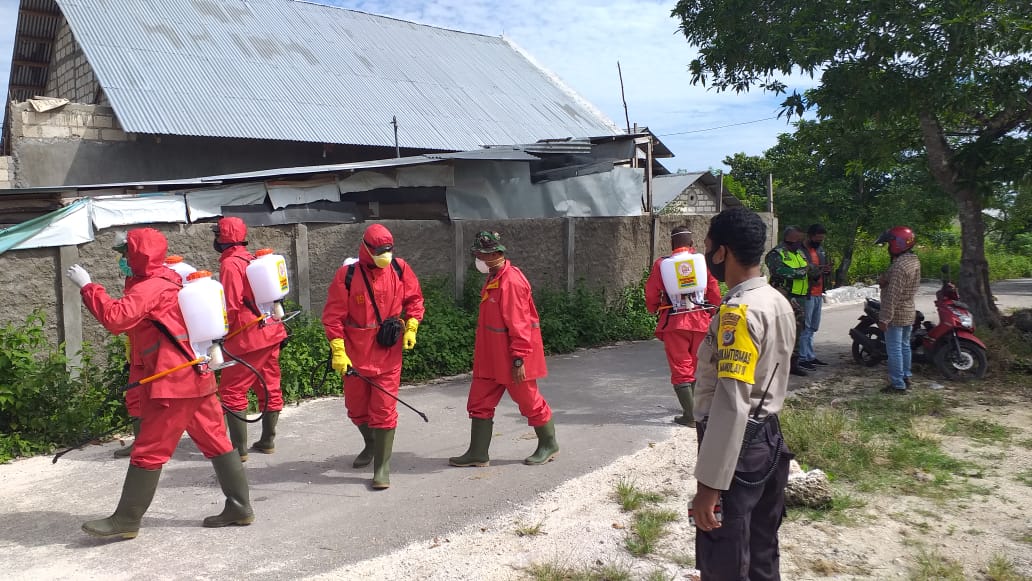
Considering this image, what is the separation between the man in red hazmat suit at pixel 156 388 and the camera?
417cm

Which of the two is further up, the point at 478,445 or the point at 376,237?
the point at 376,237

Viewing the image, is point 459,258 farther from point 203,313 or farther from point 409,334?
point 203,313

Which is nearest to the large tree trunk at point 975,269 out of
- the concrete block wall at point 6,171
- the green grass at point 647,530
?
the green grass at point 647,530

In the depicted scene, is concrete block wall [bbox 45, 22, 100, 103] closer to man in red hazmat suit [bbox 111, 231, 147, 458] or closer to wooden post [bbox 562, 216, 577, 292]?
man in red hazmat suit [bbox 111, 231, 147, 458]

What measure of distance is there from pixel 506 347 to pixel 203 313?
211 cm

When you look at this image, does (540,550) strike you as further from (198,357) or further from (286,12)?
(286,12)

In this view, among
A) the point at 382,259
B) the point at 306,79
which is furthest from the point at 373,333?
the point at 306,79

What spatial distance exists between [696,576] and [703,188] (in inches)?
847

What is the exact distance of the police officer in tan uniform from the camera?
2.68 m

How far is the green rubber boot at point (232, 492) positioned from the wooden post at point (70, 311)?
2.91 meters

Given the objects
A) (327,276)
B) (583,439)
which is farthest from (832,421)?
(327,276)

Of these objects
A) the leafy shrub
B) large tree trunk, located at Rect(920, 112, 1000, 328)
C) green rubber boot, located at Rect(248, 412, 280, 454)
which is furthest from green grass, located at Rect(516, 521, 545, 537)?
large tree trunk, located at Rect(920, 112, 1000, 328)

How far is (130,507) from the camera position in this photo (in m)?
4.27

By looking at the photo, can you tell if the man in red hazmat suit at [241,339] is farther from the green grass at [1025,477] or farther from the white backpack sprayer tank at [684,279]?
the green grass at [1025,477]
